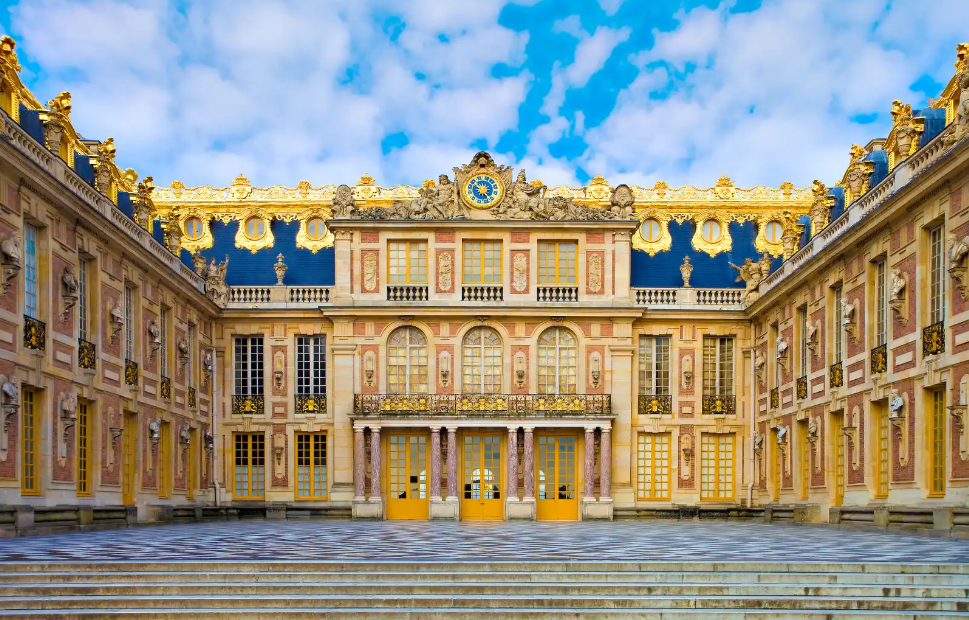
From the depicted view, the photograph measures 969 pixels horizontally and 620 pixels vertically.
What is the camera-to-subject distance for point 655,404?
39969mm

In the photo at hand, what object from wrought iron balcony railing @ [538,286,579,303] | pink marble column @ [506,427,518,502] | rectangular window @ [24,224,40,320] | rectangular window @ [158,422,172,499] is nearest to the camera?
rectangular window @ [24,224,40,320]

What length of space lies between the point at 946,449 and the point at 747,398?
671 inches

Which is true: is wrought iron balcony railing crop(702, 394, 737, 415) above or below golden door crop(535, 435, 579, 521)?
above

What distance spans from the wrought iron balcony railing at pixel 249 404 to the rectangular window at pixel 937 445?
Result: 23.2 metres

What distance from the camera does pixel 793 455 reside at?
3375 cm

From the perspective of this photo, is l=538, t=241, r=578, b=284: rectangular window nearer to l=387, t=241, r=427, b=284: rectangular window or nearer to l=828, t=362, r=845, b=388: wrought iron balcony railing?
l=387, t=241, r=427, b=284: rectangular window

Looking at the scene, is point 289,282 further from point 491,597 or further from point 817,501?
point 491,597

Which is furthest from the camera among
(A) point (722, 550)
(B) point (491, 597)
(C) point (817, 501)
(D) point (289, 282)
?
(D) point (289, 282)

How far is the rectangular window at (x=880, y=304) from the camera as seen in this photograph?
26.7 m

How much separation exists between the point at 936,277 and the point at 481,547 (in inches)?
444

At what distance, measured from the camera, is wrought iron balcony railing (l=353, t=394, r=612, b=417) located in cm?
3853

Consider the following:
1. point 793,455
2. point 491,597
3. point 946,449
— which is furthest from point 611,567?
point 793,455

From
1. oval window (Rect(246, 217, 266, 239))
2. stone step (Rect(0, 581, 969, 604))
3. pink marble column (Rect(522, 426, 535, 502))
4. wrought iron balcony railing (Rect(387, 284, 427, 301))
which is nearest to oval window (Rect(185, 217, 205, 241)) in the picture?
oval window (Rect(246, 217, 266, 239))

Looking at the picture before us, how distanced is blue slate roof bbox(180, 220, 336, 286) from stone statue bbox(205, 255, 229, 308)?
184cm
